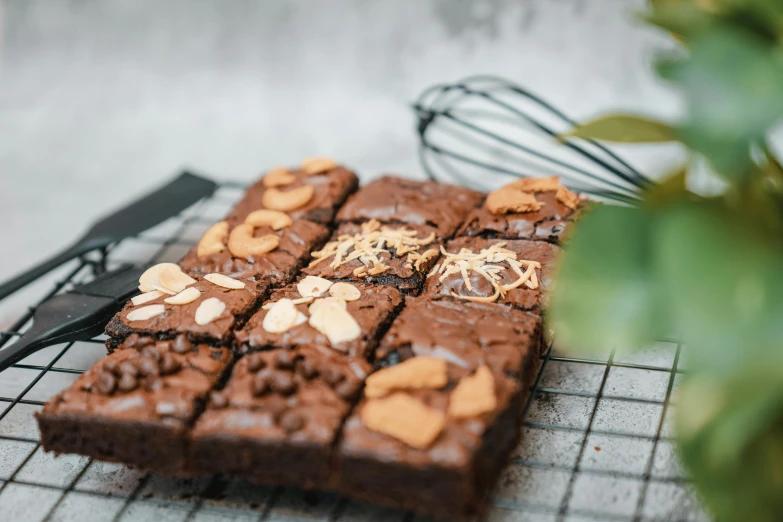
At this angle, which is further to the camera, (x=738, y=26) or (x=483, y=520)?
(x=483, y=520)

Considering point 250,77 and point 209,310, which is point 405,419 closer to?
point 209,310

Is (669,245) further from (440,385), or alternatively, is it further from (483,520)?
(483,520)

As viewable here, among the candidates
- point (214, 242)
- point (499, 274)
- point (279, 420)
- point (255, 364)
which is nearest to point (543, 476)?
point (499, 274)

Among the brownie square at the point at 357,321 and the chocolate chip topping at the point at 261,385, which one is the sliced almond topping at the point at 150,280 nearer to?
the brownie square at the point at 357,321

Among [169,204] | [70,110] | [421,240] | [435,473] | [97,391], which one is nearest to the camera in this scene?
[435,473]

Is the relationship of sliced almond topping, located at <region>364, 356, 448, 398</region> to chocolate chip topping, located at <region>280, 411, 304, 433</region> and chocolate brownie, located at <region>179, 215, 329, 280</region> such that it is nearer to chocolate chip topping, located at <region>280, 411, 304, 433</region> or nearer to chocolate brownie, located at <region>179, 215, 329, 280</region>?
chocolate chip topping, located at <region>280, 411, 304, 433</region>

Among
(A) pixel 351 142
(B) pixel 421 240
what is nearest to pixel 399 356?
(B) pixel 421 240
